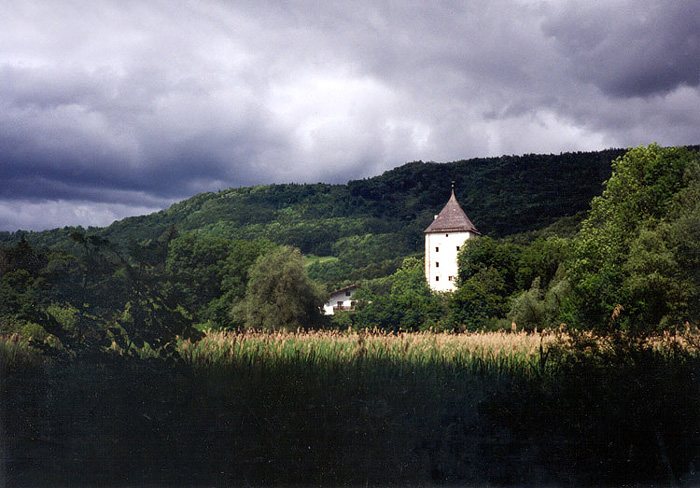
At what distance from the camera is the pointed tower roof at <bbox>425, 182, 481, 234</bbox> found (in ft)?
315

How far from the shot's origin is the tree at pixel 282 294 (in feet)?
130

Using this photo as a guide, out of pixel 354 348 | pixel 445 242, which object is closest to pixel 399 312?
pixel 445 242

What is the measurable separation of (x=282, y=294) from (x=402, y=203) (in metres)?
86.4

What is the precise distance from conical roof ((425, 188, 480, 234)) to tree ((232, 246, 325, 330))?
5603 cm

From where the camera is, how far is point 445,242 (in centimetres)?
9638

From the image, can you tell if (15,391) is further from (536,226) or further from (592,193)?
(536,226)

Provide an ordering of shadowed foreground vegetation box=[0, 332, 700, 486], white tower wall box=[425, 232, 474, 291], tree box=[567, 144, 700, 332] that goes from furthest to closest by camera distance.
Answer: white tower wall box=[425, 232, 474, 291]
tree box=[567, 144, 700, 332]
shadowed foreground vegetation box=[0, 332, 700, 486]

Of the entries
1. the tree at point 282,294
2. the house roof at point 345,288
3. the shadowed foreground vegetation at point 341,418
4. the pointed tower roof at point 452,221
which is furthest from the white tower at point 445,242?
the shadowed foreground vegetation at point 341,418

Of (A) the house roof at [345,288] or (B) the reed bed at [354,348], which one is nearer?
(B) the reed bed at [354,348]

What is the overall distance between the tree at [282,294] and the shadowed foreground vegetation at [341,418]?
108 feet

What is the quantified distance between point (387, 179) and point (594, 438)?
416 feet

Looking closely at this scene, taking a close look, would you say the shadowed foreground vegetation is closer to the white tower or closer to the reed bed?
the reed bed

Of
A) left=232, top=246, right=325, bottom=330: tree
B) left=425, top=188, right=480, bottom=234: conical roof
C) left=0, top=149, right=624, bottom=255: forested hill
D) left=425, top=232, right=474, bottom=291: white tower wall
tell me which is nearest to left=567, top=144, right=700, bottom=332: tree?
left=232, top=246, right=325, bottom=330: tree

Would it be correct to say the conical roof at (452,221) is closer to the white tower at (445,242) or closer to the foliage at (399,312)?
the white tower at (445,242)
